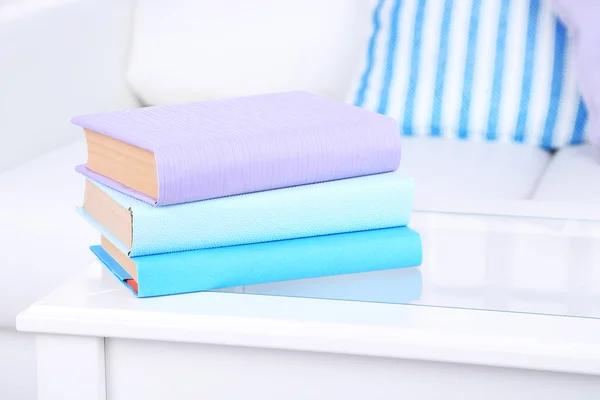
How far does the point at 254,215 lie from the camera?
70cm

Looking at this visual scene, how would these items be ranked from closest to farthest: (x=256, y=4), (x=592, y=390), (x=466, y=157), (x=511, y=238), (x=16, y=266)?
(x=592, y=390) → (x=511, y=238) → (x=16, y=266) → (x=466, y=157) → (x=256, y=4)

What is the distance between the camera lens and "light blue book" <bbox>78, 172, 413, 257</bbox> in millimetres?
676

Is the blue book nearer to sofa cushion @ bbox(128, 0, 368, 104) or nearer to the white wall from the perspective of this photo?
the white wall

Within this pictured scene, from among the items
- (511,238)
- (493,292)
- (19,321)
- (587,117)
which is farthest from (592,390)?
(587,117)

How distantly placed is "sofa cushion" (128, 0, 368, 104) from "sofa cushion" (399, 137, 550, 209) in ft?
0.93

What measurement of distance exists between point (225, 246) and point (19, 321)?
16 cm

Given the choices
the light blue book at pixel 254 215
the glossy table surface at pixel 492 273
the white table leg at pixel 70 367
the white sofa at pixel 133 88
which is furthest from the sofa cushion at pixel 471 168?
the white table leg at pixel 70 367

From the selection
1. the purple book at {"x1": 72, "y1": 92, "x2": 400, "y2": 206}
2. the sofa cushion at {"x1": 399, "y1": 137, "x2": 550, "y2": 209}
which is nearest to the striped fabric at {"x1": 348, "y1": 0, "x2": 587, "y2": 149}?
the sofa cushion at {"x1": 399, "y1": 137, "x2": 550, "y2": 209}

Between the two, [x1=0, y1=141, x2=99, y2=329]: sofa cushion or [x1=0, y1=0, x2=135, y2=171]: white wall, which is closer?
[x1=0, y1=141, x2=99, y2=329]: sofa cushion

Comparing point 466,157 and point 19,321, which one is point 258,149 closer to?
point 19,321

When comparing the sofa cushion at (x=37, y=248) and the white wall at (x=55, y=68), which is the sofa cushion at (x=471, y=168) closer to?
the sofa cushion at (x=37, y=248)

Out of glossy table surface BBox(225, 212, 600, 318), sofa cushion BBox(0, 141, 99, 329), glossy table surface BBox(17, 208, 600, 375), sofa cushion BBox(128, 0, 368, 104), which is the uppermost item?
sofa cushion BBox(128, 0, 368, 104)

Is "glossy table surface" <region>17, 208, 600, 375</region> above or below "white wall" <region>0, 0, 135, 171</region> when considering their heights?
below

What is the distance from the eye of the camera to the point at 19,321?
2.14 ft
